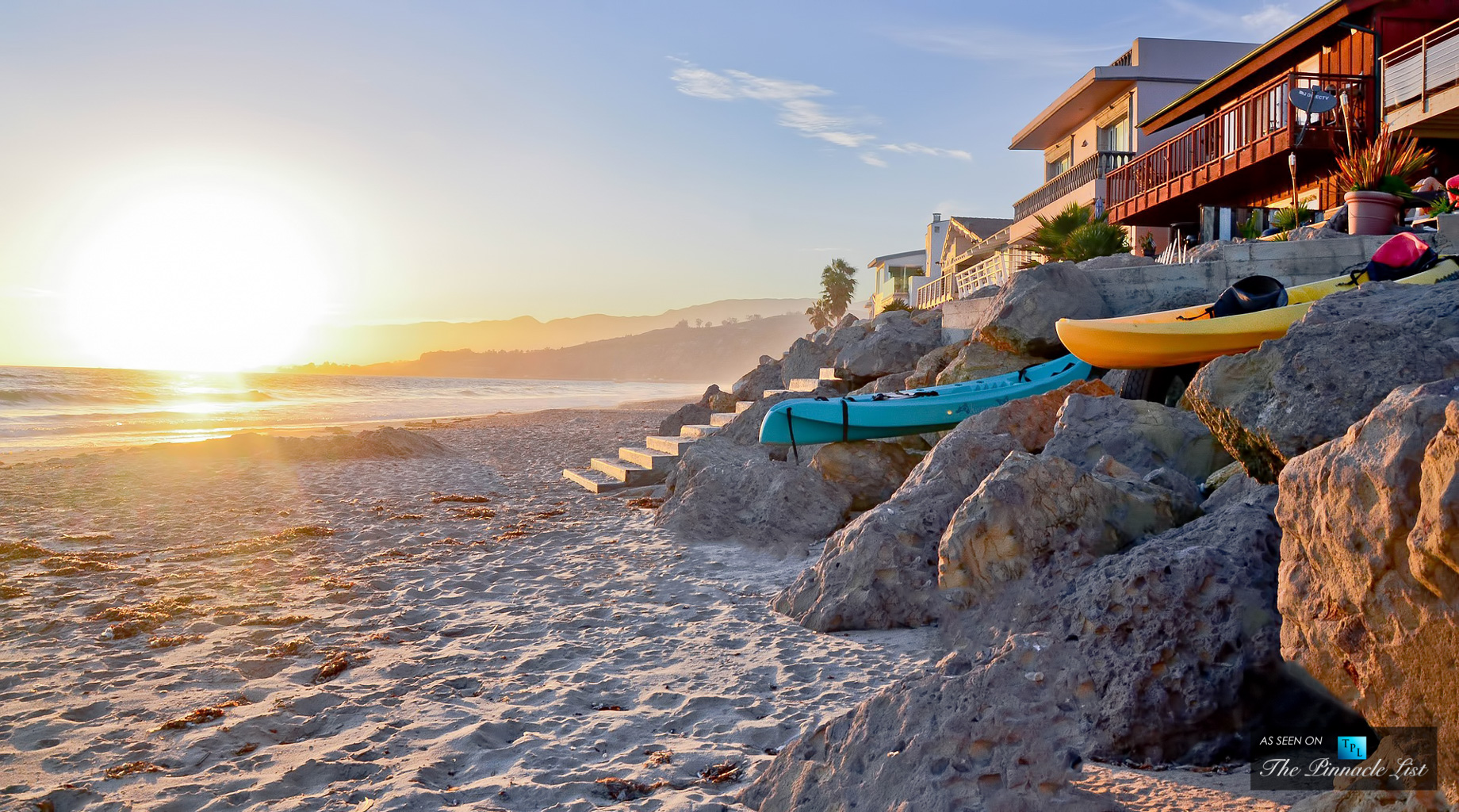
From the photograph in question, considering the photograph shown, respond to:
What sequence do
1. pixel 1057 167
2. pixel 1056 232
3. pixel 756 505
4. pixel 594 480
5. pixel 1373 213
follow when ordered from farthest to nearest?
pixel 1057 167 → pixel 1056 232 → pixel 594 480 → pixel 1373 213 → pixel 756 505

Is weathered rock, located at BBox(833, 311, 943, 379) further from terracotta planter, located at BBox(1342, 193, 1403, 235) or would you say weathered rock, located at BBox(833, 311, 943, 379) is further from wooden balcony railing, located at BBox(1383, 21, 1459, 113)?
wooden balcony railing, located at BBox(1383, 21, 1459, 113)

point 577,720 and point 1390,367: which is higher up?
point 1390,367

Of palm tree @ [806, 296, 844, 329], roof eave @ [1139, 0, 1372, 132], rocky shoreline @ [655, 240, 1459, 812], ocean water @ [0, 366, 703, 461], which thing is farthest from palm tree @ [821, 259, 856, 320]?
rocky shoreline @ [655, 240, 1459, 812]

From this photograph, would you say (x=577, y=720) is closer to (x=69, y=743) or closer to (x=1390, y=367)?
(x=69, y=743)

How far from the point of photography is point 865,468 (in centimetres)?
782

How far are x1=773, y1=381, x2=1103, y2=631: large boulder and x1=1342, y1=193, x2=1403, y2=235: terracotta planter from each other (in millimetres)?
6597

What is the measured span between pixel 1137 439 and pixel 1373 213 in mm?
6749

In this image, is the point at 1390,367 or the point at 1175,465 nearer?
the point at 1390,367

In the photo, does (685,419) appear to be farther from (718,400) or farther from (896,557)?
(896,557)

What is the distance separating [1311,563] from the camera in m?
2.41

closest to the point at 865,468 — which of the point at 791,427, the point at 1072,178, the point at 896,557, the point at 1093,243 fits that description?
the point at 791,427

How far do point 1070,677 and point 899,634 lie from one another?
167 centimetres

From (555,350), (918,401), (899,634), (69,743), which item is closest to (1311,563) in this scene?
(899,634)

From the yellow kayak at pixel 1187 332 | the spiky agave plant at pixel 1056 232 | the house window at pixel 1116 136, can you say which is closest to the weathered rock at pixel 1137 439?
the yellow kayak at pixel 1187 332
